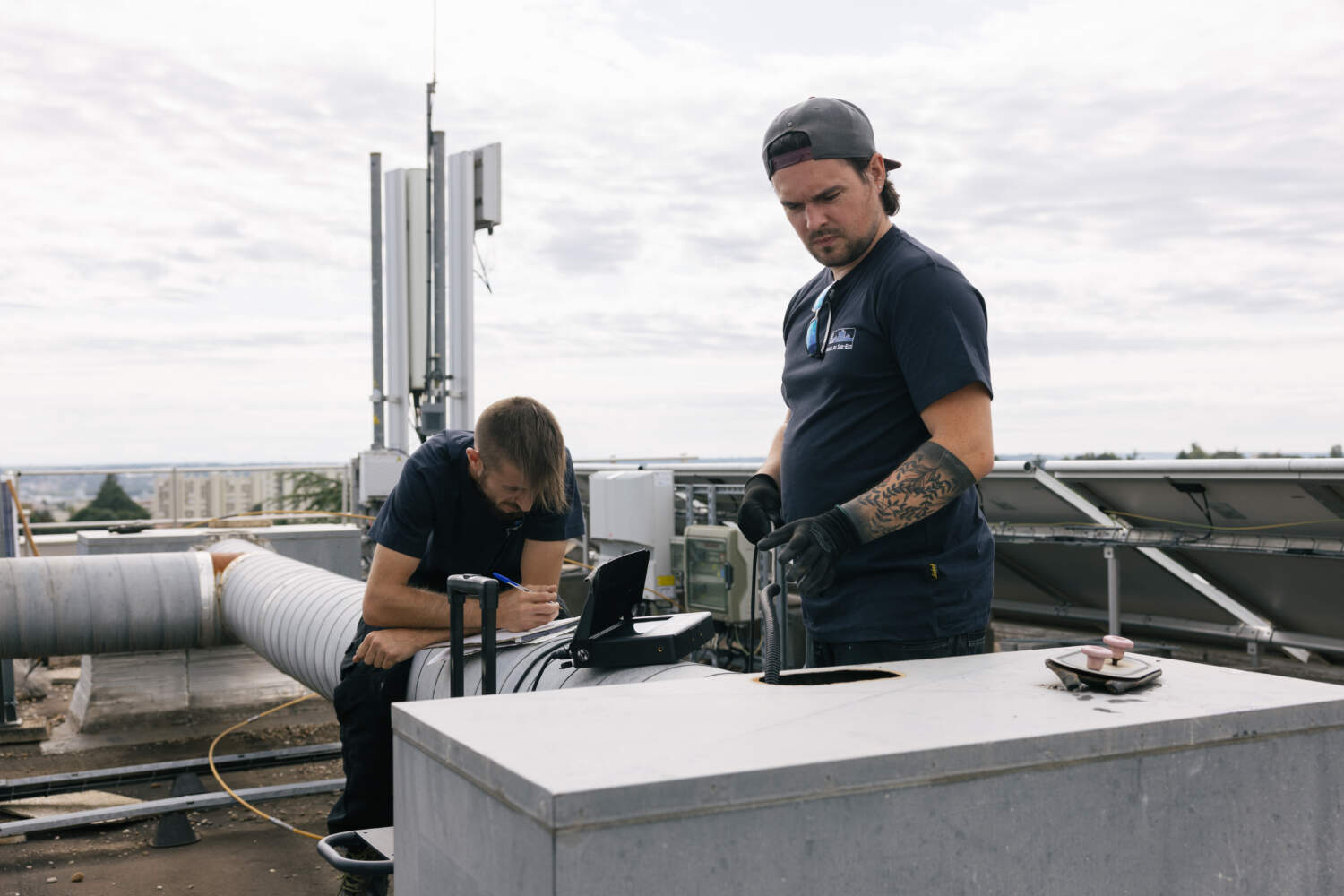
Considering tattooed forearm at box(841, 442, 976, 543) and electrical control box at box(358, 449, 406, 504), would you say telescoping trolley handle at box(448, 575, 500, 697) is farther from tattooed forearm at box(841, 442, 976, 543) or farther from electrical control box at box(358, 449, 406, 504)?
electrical control box at box(358, 449, 406, 504)

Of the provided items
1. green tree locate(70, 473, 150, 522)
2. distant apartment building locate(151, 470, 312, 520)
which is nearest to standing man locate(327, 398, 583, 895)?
distant apartment building locate(151, 470, 312, 520)

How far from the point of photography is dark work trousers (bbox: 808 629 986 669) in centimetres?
173

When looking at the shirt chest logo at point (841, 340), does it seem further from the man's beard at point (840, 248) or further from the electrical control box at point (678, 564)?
the electrical control box at point (678, 564)

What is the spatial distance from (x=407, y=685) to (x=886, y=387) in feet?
4.76

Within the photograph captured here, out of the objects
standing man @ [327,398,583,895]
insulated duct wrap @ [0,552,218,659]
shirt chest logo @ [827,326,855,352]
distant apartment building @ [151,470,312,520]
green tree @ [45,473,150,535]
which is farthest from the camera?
green tree @ [45,473,150,535]

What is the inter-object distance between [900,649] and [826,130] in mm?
831

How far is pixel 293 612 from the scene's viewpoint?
3.76 m

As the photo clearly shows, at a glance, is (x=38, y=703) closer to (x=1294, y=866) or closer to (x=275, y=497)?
(x=275, y=497)

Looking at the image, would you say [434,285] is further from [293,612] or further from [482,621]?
[482,621]

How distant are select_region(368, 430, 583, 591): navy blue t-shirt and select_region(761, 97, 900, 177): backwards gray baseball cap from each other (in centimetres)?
117

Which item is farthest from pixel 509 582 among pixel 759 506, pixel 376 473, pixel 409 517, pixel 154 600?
pixel 376 473

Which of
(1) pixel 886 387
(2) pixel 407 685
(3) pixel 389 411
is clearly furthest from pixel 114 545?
(1) pixel 886 387

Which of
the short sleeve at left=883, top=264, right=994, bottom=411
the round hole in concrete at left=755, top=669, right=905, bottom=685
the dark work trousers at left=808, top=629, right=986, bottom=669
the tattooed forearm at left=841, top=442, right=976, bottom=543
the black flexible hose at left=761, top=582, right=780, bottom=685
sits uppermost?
the short sleeve at left=883, top=264, right=994, bottom=411

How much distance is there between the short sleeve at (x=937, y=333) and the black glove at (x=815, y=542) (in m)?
0.24
